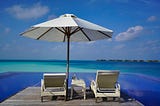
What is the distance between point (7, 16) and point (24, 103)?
1013 inches

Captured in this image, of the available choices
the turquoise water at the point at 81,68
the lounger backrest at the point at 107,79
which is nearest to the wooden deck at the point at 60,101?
the lounger backrest at the point at 107,79

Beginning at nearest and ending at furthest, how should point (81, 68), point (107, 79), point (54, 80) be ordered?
point (54, 80) → point (107, 79) → point (81, 68)

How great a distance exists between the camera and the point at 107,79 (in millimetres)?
5648

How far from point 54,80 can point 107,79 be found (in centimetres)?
125

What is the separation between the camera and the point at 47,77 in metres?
5.38

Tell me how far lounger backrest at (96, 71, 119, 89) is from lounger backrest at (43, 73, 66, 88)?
2.71 feet

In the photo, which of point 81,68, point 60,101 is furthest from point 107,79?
point 81,68

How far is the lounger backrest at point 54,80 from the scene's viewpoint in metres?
5.38

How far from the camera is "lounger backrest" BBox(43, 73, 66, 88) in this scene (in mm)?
5379

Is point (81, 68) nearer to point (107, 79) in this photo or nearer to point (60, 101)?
point (107, 79)

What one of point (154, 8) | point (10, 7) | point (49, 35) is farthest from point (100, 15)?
point (49, 35)

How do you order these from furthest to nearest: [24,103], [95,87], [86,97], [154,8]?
[154,8]
[86,97]
[95,87]
[24,103]

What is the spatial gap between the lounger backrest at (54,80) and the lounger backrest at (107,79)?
2.71 ft

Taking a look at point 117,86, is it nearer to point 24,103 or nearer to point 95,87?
point 95,87
